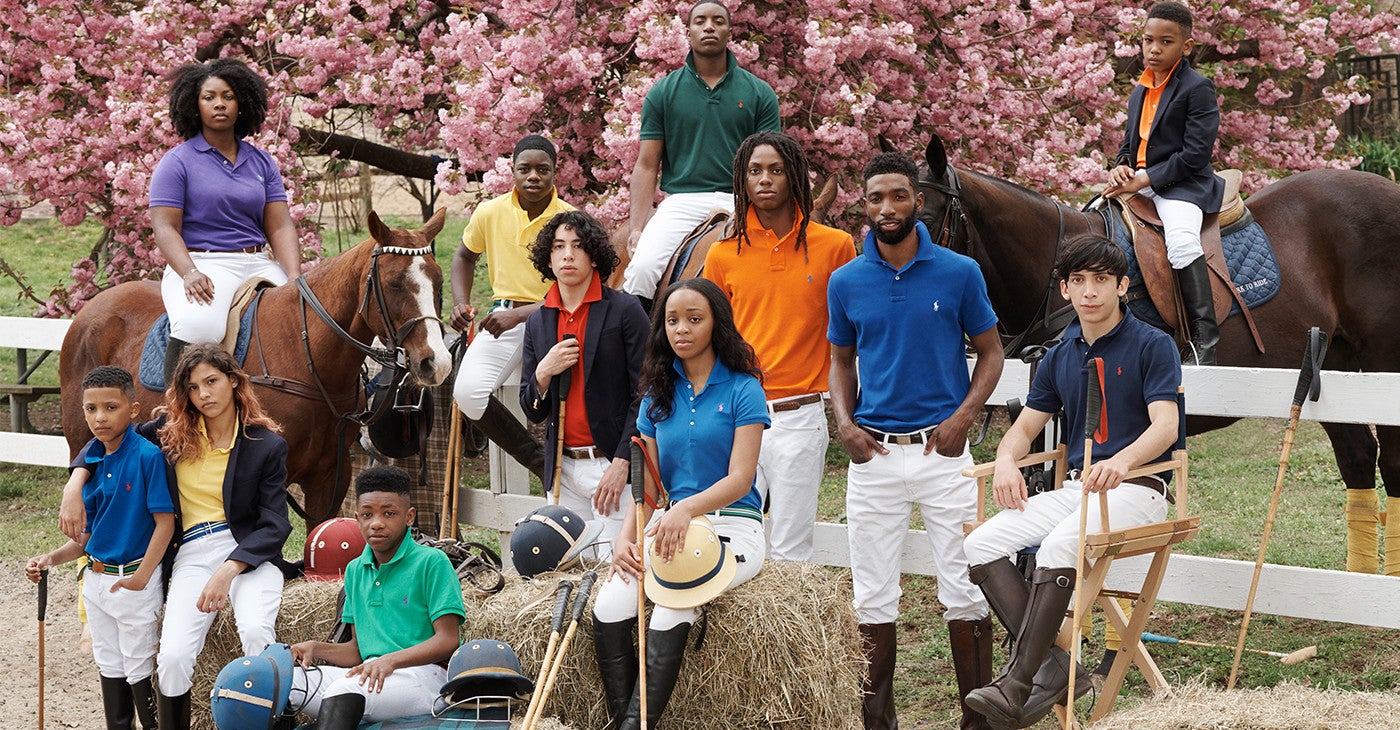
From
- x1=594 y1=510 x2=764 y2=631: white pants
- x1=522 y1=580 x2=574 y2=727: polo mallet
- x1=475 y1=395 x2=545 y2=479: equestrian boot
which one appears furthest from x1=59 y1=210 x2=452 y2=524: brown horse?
x1=594 y1=510 x2=764 y2=631: white pants

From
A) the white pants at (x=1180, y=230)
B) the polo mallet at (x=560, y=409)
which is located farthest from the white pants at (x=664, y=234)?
the white pants at (x=1180, y=230)

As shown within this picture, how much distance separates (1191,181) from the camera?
6.25m

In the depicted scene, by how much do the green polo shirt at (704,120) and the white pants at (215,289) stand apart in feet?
6.23

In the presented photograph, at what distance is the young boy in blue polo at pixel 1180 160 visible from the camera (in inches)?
239

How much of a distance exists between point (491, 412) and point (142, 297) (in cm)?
203

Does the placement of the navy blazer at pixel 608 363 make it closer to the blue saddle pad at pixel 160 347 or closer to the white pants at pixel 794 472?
the white pants at pixel 794 472

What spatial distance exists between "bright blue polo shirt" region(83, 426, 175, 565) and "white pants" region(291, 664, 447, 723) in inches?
32.7

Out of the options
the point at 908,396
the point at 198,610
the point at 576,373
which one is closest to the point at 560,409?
the point at 576,373

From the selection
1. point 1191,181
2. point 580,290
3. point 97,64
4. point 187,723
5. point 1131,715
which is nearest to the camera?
point 1131,715

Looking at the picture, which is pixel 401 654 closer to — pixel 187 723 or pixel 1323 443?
pixel 187 723

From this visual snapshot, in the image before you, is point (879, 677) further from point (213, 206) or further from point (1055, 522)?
point (213, 206)

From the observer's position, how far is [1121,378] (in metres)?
4.53

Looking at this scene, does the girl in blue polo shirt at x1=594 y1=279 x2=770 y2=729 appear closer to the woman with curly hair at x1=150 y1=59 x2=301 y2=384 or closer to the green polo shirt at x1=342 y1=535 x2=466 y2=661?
the green polo shirt at x1=342 y1=535 x2=466 y2=661

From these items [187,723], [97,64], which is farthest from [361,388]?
[97,64]
